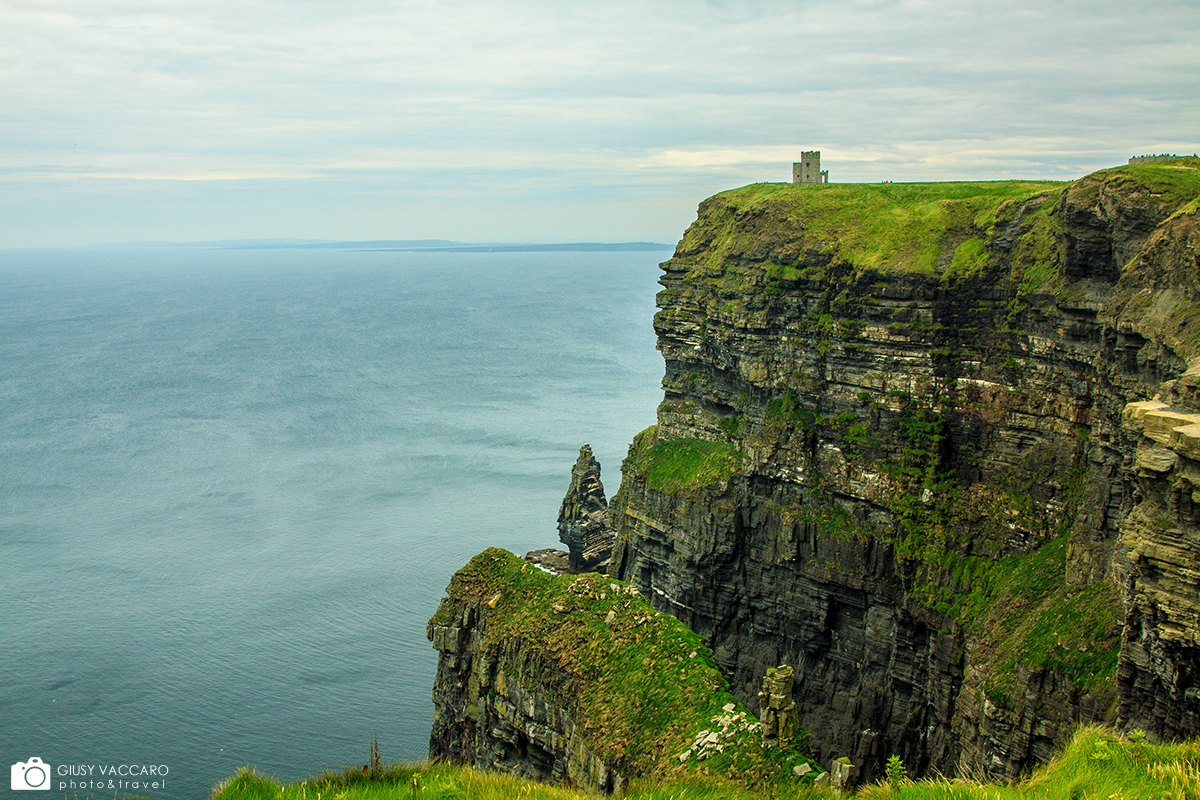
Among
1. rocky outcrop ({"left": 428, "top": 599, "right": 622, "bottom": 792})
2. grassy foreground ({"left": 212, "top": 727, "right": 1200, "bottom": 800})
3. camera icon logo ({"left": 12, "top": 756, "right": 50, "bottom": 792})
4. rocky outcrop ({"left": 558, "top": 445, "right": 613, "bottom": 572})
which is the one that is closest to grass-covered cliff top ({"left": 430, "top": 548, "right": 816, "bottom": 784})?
rocky outcrop ({"left": 428, "top": 599, "right": 622, "bottom": 792})

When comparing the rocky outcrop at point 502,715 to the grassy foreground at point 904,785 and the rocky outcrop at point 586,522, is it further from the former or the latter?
the rocky outcrop at point 586,522

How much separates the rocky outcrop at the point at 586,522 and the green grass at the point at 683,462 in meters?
11.1

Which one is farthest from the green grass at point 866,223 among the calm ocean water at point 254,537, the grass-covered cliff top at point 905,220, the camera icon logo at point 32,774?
the camera icon logo at point 32,774

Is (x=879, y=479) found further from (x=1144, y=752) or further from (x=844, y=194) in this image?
(x=1144, y=752)

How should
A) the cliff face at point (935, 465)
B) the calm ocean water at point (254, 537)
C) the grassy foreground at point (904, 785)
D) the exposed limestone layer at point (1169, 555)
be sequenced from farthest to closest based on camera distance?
1. the calm ocean water at point (254, 537)
2. the cliff face at point (935, 465)
3. the exposed limestone layer at point (1169, 555)
4. the grassy foreground at point (904, 785)

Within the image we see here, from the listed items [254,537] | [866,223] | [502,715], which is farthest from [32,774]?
[866,223]

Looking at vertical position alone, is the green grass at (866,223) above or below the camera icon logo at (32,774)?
above

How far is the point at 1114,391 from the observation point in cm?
3622

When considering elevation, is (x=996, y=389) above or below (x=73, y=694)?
above

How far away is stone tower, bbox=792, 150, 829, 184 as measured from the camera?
68750mm

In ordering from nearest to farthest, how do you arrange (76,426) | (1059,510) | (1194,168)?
(1194,168)
(1059,510)
(76,426)

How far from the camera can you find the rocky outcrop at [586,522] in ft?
253

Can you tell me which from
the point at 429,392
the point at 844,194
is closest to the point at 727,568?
the point at 844,194

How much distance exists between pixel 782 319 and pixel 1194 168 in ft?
76.5
